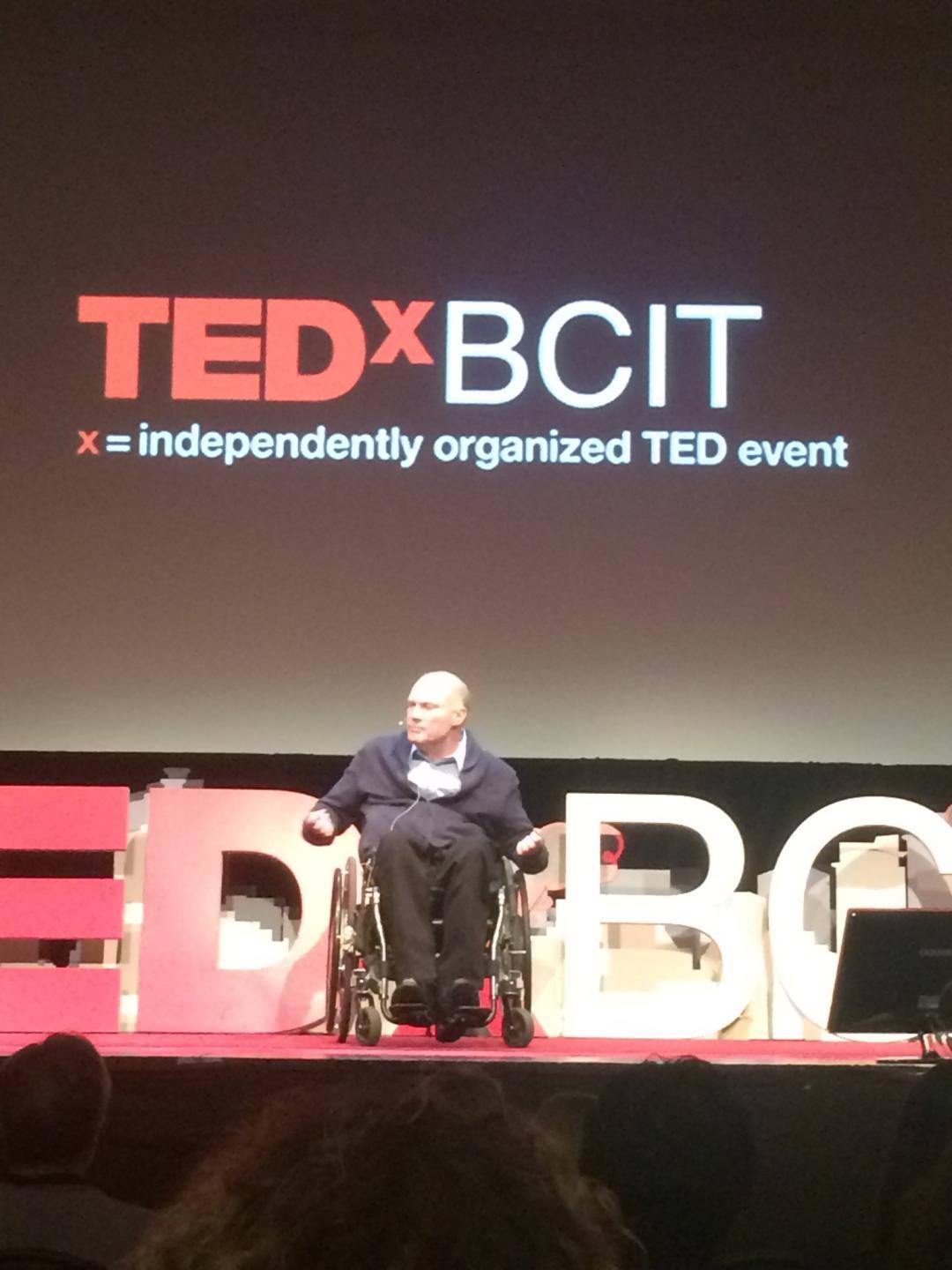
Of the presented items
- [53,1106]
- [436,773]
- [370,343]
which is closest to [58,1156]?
[53,1106]

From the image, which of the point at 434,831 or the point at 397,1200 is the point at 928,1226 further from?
the point at 434,831

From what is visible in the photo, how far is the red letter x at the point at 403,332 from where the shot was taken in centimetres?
482

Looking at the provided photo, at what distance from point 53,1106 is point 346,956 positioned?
162 cm

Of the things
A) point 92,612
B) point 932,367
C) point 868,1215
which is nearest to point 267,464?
point 92,612

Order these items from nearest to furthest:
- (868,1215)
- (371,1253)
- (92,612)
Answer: (371,1253) < (868,1215) < (92,612)

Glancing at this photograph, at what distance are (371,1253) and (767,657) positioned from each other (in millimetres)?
4184

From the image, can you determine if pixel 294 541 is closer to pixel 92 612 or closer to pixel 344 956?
pixel 92 612

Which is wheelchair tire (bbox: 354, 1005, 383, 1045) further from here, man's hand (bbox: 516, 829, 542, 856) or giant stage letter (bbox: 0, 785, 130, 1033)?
giant stage letter (bbox: 0, 785, 130, 1033)

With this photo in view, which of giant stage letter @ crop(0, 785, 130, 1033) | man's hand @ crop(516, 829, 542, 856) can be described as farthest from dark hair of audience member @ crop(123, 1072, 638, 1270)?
giant stage letter @ crop(0, 785, 130, 1033)

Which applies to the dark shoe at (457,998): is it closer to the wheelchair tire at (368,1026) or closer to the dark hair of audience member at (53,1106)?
the wheelchair tire at (368,1026)

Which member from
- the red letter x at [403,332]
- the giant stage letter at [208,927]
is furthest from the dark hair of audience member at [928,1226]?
the red letter x at [403,332]

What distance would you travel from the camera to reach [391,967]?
361 cm

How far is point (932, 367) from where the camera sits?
4.88 m

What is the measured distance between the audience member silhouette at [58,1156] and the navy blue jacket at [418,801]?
1776 millimetres
